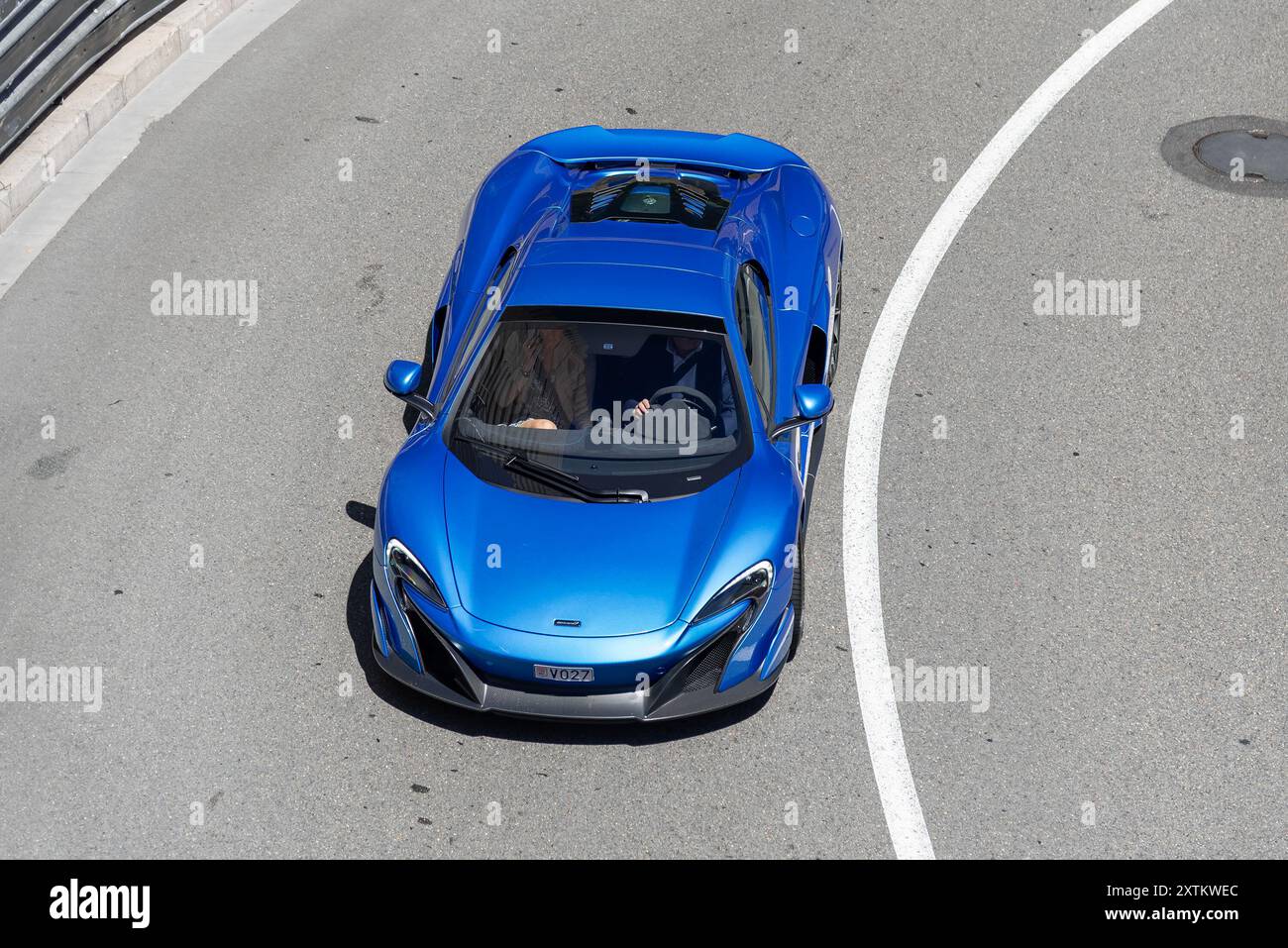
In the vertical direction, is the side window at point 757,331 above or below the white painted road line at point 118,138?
below

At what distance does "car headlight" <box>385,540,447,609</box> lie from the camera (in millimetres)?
6074

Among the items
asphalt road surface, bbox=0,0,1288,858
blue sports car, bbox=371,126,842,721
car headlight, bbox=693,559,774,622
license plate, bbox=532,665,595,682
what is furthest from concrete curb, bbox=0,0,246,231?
car headlight, bbox=693,559,774,622

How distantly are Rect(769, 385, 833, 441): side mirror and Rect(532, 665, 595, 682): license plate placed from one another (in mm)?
1548

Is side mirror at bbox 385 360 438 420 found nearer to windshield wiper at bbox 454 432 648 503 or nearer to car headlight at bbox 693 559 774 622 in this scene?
windshield wiper at bbox 454 432 648 503

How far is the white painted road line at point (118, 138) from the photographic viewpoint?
969 cm

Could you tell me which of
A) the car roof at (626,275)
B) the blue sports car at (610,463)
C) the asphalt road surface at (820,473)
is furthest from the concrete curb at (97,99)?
the car roof at (626,275)

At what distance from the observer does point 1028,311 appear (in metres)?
8.99

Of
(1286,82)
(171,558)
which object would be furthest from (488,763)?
(1286,82)

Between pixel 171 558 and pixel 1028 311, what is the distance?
519 centimetres

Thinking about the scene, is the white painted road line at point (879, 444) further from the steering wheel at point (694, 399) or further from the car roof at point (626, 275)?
the car roof at point (626, 275)

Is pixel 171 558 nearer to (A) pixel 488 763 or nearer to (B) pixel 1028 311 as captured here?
(A) pixel 488 763

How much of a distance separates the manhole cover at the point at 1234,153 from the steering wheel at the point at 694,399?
525 centimetres

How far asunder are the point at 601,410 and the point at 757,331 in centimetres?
98

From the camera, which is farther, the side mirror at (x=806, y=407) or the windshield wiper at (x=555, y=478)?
the side mirror at (x=806, y=407)
